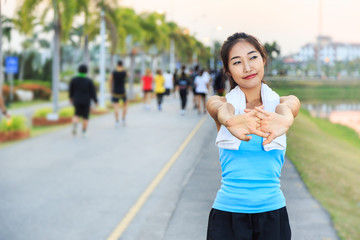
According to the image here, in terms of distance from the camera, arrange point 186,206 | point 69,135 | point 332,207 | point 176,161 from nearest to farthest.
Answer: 1. point 186,206
2. point 332,207
3. point 176,161
4. point 69,135

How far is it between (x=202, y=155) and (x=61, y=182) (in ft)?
10.9

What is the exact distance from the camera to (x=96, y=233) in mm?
5535

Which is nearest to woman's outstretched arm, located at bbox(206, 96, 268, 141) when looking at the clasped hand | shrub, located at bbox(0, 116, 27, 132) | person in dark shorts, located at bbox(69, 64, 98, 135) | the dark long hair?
the clasped hand

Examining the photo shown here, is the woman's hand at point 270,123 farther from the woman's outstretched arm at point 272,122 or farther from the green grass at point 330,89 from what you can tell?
the green grass at point 330,89

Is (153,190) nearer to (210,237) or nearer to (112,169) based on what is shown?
(112,169)

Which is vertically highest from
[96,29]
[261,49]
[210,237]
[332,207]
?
[96,29]

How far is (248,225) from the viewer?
261 cm

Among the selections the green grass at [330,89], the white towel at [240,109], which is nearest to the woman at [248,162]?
the white towel at [240,109]

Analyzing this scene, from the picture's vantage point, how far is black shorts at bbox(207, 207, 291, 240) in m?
2.59

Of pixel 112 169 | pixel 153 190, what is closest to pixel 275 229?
pixel 153 190

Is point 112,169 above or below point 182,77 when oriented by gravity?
below

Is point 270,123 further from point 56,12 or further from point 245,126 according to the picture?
point 56,12

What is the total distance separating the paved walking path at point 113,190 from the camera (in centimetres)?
556

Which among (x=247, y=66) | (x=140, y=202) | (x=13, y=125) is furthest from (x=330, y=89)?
(x=247, y=66)
